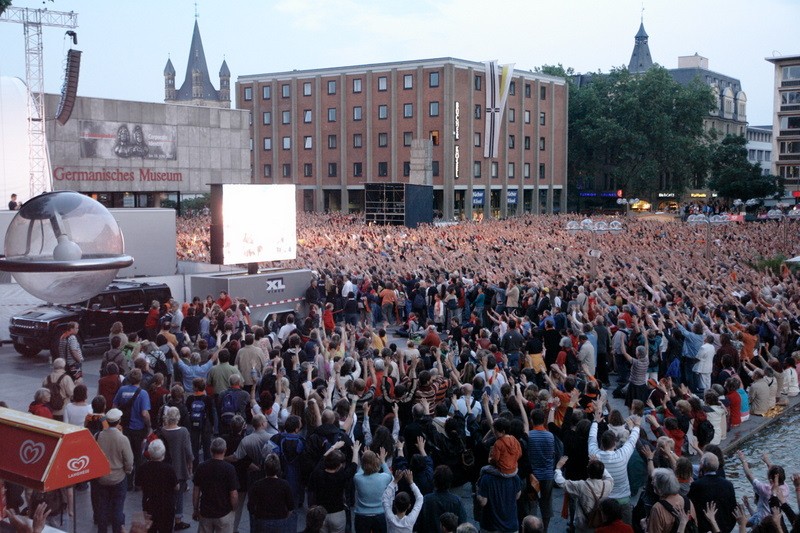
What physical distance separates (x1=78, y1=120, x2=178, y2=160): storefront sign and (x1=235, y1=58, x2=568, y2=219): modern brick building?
20600mm

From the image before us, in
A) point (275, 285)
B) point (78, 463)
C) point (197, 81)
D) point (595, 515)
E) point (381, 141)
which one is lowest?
point (595, 515)

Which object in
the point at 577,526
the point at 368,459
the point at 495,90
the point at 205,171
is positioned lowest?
the point at 577,526

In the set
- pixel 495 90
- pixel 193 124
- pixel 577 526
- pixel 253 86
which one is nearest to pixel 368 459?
pixel 577 526

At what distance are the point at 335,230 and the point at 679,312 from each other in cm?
2355

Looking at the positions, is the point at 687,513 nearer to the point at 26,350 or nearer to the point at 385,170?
the point at 26,350

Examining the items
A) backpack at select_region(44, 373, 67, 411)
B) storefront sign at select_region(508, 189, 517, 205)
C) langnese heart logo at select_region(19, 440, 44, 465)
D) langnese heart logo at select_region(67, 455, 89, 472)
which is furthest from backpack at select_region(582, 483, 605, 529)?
storefront sign at select_region(508, 189, 517, 205)

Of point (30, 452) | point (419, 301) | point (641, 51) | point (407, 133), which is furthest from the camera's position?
point (641, 51)

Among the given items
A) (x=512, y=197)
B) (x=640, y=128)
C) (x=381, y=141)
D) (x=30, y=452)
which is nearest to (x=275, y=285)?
(x=30, y=452)

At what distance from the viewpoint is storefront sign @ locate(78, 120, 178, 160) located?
149 ft

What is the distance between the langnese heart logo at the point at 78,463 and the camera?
5.19 meters

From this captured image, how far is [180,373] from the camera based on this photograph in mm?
12461

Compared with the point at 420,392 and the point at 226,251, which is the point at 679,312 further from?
the point at 226,251

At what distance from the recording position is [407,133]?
6869cm

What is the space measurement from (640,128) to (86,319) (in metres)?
73.7
